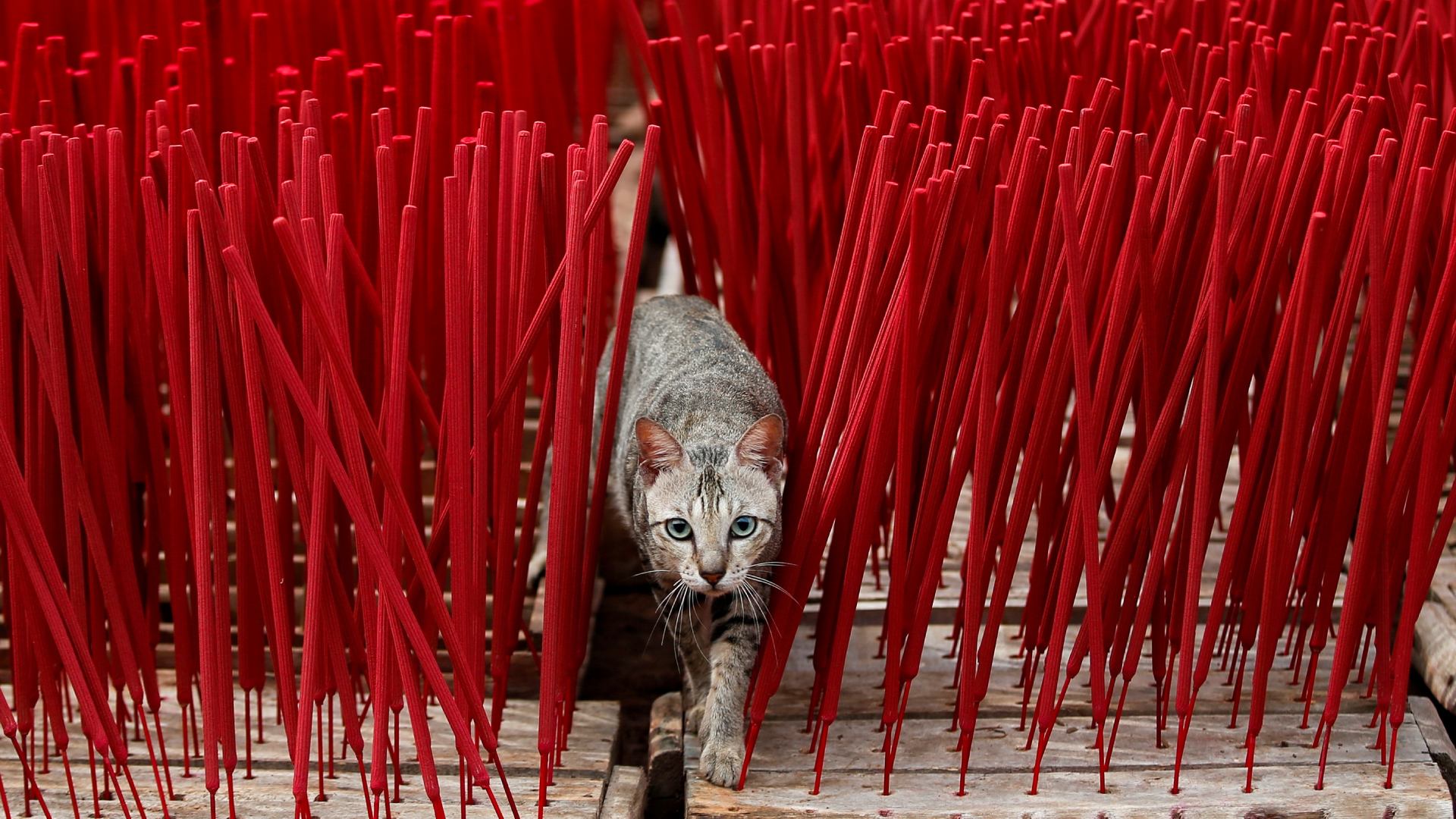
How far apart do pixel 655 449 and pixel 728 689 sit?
0.30 metres

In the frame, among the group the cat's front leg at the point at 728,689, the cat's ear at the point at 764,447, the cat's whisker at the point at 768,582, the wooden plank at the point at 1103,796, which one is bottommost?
the wooden plank at the point at 1103,796

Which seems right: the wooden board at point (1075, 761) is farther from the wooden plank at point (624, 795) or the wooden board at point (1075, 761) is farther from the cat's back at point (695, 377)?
the cat's back at point (695, 377)

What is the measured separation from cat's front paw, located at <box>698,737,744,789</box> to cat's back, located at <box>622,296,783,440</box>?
1.25ft

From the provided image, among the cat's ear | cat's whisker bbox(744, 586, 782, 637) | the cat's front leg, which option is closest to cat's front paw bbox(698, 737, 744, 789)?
the cat's front leg

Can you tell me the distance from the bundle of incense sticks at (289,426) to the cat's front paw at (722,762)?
7.1 inches

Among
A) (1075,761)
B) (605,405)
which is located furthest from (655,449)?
(1075,761)

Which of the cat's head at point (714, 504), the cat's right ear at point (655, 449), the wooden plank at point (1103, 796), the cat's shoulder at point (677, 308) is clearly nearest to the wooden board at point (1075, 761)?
the wooden plank at point (1103, 796)

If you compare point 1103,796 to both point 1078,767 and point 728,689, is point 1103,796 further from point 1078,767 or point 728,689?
point 728,689

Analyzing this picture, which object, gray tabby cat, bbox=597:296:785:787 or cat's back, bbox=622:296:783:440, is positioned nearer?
gray tabby cat, bbox=597:296:785:787

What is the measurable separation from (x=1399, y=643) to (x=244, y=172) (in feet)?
4.59

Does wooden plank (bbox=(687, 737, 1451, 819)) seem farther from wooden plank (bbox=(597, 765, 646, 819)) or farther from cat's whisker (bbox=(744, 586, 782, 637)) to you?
cat's whisker (bbox=(744, 586, 782, 637))

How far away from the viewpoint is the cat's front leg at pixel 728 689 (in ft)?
5.44

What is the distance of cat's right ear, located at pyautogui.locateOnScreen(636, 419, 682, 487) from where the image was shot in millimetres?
1722

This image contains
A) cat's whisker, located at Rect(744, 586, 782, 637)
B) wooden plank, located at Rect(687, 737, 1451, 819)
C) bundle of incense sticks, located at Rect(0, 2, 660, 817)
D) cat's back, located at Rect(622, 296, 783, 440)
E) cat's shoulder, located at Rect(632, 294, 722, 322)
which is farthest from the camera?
cat's shoulder, located at Rect(632, 294, 722, 322)
